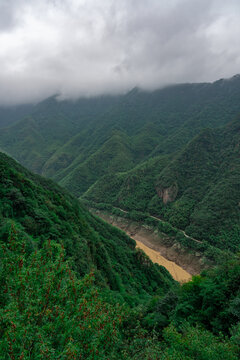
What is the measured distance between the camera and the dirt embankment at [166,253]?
6228 cm

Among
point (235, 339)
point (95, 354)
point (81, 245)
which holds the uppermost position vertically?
point (95, 354)

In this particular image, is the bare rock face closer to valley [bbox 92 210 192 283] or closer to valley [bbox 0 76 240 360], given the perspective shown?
valley [bbox 0 76 240 360]

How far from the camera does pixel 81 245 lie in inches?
1022

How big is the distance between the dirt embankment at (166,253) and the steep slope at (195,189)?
784 centimetres

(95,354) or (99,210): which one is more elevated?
(95,354)

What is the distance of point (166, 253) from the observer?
71125 millimetres

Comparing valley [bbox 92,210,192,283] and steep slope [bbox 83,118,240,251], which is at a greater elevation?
steep slope [bbox 83,118,240,251]

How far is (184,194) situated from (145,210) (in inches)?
743

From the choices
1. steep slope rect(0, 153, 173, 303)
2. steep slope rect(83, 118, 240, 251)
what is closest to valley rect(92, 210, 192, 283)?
steep slope rect(83, 118, 240, 251)

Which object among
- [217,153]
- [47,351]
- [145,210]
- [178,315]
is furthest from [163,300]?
[217,153]

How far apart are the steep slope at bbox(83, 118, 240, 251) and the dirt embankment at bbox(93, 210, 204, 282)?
784cm

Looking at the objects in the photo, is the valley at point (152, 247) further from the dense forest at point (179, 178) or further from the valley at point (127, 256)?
the dense forest at point (179, 178)

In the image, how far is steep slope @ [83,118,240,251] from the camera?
Answer: 7056cm

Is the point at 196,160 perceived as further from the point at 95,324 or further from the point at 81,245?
the point at 95,324
